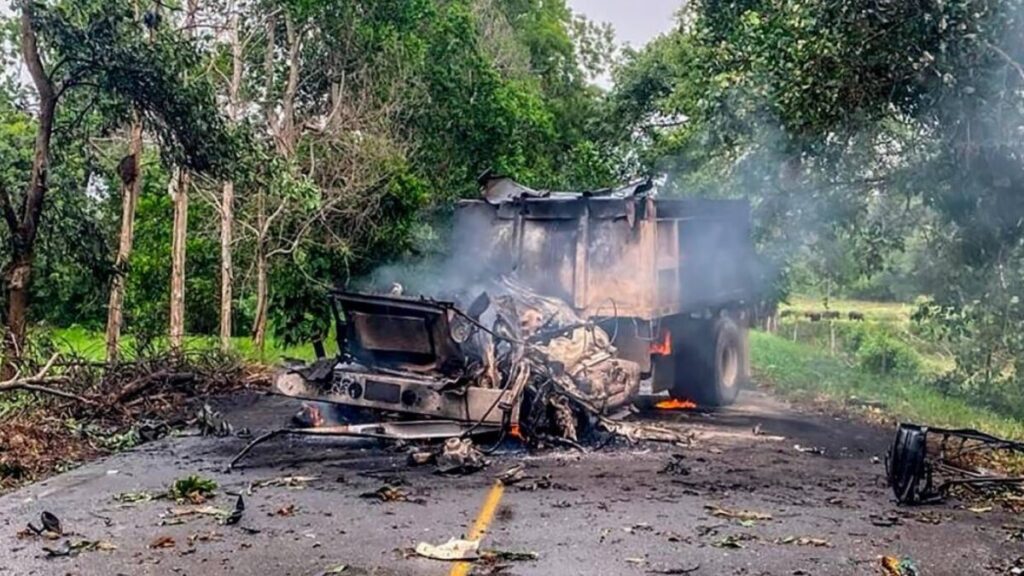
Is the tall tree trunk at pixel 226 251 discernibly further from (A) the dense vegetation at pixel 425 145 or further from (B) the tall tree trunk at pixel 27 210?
(B) the tall tree trunk at pixel 27 210

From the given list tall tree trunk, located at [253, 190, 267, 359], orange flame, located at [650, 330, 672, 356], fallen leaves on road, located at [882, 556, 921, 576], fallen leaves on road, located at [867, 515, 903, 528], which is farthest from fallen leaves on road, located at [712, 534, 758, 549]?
tall tree trunk, located at [253, 190, 267, 359]

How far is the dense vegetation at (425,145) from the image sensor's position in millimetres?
10680

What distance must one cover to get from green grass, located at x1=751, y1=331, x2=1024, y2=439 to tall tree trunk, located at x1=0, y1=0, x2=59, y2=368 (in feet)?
34.7

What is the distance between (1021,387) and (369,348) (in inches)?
486

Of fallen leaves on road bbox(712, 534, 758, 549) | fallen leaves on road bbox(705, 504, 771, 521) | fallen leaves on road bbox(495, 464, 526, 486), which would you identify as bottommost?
fallen leaves on road bbox(712, 534, 758, 549)

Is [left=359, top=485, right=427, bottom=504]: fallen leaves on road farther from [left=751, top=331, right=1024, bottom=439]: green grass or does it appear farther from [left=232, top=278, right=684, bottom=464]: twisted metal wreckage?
[left=751, top=331, right=1024, bottom=439]: green grass

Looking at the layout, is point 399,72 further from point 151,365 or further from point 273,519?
point 273,519

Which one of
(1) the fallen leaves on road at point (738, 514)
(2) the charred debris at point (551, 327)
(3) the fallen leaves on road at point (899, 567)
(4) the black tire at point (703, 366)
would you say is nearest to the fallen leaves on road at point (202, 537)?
(2) the charred debris at point (551, 327)

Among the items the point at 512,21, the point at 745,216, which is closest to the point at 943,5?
the point at 745,216

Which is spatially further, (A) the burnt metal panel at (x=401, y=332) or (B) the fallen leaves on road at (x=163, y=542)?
(A) the burnt metal panel at (x=401, y=332)

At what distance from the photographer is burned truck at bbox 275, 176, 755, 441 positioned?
932 centimetres

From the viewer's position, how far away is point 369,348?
9.76 m

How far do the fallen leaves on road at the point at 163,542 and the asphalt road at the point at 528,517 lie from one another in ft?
0.08

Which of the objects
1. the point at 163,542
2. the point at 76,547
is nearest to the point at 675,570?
the point at 163,542
